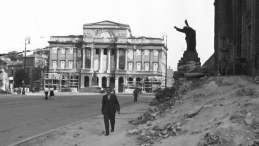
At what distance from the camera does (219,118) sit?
8.15m

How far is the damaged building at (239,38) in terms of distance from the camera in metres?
15.9

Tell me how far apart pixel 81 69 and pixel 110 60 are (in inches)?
322

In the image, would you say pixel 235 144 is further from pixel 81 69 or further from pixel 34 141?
pixel 81 69

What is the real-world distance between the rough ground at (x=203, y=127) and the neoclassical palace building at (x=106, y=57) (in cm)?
7869

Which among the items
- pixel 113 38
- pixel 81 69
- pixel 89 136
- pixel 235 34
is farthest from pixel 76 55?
pixel 89 136

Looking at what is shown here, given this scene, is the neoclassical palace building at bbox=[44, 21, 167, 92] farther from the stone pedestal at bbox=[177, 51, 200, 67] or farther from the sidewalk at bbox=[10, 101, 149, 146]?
the sidewalk at bbox=[10, 101, 149, 146]

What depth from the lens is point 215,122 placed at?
26.2ft

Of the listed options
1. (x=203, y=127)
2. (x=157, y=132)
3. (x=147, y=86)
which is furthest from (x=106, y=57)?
(x=203, y=127)

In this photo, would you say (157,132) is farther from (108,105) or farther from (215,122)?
(108,105)

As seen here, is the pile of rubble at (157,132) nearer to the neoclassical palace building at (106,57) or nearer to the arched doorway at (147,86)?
the arched doorway at (147,86)

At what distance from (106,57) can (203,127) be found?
86.6 metres

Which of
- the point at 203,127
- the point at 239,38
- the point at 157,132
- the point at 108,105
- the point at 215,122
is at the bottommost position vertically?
the point at 157,132

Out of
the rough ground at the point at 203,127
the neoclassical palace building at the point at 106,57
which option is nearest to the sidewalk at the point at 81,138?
the rough ground at the point at 203,127

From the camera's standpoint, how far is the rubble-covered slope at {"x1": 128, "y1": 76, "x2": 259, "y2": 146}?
22.9 ft
